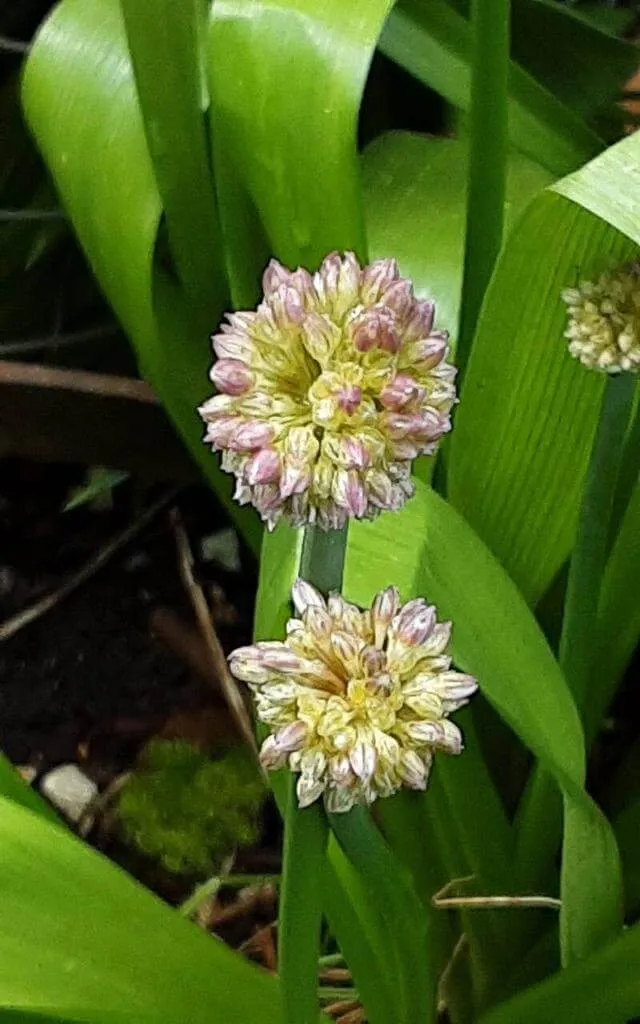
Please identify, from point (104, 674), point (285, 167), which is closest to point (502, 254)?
point (285, 167)

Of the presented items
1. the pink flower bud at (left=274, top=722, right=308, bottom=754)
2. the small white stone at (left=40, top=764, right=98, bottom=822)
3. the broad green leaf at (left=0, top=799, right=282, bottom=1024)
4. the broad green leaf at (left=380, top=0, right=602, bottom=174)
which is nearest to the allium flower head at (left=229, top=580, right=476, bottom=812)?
the pink flower bud at (left=274, top=722, right=308, bottom=754)

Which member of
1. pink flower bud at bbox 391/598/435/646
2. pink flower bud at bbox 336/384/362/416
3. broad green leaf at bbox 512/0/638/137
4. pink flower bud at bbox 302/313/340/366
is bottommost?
pink flower bud at bbox 391/598/435/646

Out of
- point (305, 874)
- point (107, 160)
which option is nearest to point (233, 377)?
point (305, 874)

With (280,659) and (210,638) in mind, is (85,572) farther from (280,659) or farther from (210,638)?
(280,659)

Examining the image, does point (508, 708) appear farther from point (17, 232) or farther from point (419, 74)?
point (17, 232)

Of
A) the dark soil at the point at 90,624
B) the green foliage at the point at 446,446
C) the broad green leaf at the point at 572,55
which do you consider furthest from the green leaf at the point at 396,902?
the broad green leaf at the point at 572,55

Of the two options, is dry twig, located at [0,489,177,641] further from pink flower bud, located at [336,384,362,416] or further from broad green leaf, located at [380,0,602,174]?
pink flower bud, located at [336,384,362,416]

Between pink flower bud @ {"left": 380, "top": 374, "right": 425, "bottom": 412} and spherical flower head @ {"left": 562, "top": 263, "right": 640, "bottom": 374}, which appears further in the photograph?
spherical flower head @ {"left": 562, "top": 263, "right": 640, "bottom": 374}

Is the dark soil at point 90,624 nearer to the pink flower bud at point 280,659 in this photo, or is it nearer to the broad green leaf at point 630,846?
the broad green leaf at point 630,846
